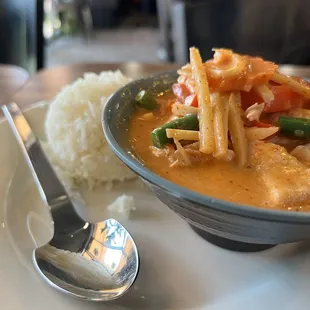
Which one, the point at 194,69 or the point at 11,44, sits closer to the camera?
the point at 194,69

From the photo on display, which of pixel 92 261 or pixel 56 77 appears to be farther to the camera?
pixel 56 77

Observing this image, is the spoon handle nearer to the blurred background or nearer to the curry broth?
the curry broth

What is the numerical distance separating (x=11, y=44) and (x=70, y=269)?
2.21m

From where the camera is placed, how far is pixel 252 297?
689 millimetres

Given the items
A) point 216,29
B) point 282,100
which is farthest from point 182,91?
point 216,29

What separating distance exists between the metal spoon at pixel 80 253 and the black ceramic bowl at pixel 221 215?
0.14m

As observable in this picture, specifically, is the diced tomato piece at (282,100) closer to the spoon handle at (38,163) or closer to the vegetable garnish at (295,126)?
the vegetable garnish at (295,126)

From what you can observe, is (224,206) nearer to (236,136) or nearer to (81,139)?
(236,136)

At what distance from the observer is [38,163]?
0.96 metres

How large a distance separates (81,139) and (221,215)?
558 millimetres

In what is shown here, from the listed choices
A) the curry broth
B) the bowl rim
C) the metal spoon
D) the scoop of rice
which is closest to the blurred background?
the scoop of rice

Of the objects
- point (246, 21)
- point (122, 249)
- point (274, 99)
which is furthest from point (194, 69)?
point (246, 21)

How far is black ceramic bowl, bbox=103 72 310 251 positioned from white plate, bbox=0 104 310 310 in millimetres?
43

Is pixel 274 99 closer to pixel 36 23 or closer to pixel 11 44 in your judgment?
pixel 36 23
